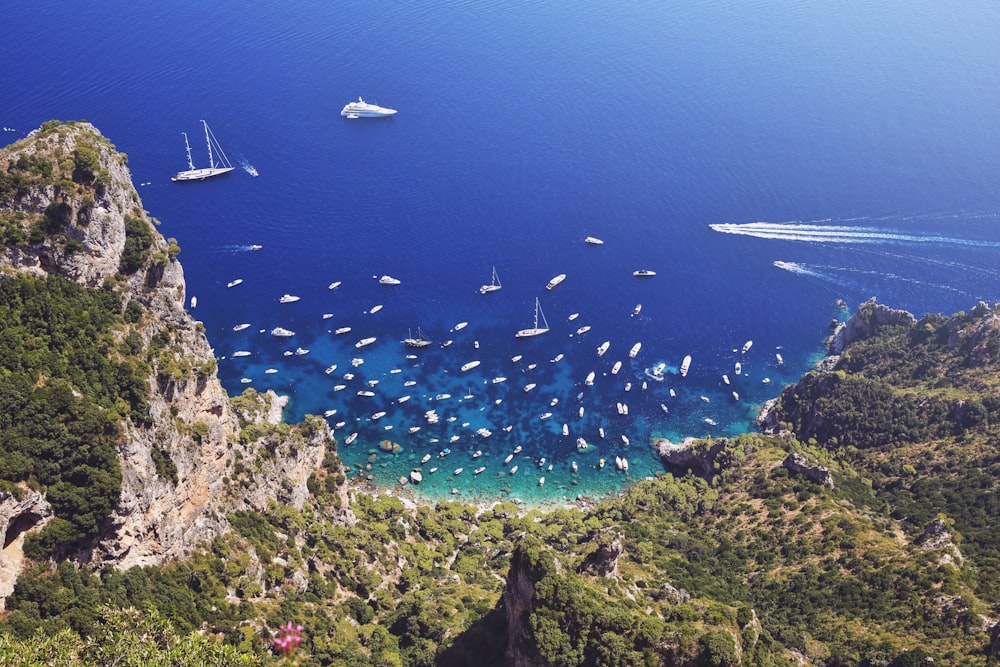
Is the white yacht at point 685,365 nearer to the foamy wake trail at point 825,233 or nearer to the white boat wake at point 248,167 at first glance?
the foamy wake trail at point 825,233

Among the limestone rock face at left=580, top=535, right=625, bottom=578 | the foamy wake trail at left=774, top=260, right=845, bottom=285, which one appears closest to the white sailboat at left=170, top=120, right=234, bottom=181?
the foamy wake trail at left=774, top=260, right=845, bottom=285

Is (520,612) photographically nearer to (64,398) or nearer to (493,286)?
(64,398)

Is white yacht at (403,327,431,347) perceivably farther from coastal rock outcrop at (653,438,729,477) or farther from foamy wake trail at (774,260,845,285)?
foamy wake trail at (774,260,845,285)

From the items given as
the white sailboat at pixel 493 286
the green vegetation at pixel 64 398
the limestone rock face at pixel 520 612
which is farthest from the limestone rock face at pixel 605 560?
the white sailboat at pixel 493 286

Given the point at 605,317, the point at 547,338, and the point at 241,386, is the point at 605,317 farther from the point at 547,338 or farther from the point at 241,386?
the point at 241,386

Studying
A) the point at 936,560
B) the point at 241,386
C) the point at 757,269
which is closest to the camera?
the point at 936,560

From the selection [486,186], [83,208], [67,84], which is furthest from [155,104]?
[83,208]

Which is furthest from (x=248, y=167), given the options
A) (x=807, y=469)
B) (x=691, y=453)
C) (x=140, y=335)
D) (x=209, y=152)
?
(x=807, y=469)
